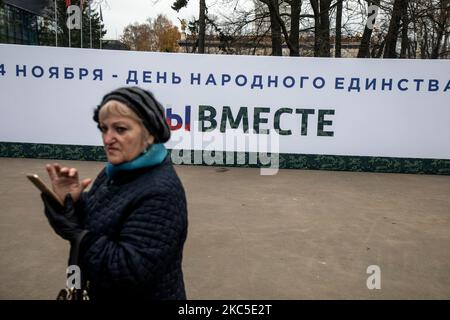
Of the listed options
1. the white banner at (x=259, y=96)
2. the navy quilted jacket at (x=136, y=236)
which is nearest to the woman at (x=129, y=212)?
the navy quilted jacket at (x=136, y=236)

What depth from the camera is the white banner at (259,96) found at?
307 inches

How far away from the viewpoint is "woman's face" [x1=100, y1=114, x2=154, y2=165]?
4.75ft

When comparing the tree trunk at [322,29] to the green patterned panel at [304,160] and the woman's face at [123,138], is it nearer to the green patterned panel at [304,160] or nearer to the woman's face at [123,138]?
the green patterned panel at [304,160]

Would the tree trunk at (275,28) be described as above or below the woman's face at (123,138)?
above

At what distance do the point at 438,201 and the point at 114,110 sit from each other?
605 cm

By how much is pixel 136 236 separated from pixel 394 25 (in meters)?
16.5

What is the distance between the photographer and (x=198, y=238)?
4406mm

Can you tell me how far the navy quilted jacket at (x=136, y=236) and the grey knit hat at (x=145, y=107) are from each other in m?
0.13

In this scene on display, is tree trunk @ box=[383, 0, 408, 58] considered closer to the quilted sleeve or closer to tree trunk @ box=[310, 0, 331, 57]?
tree trunk @ box=[310, 0, 331, 57]

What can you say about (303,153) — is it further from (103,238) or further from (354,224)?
(103,238)

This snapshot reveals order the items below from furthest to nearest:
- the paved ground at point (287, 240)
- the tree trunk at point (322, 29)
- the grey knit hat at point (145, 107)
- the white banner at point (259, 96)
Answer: the tree trunk at point (322, 29), the white banner at point (259, 96), the paved ground at point (287, 240), the grey knit hat at point (145, 107)

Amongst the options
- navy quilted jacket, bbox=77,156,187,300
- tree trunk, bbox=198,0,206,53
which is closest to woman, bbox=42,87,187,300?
navy quilted jacket, bbox=77,156,187,300

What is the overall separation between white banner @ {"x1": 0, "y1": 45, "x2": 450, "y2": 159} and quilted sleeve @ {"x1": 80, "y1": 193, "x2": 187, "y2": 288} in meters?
6.59
